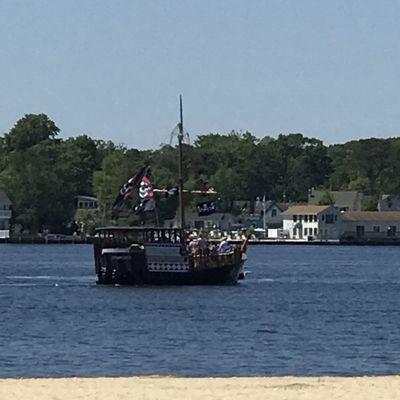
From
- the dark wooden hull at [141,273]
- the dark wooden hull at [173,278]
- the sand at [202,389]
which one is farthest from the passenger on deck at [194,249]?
the sand at [202,389]

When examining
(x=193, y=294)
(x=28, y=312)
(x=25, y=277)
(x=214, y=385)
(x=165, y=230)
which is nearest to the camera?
(x=214, y=385)

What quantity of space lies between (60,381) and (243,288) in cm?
5396

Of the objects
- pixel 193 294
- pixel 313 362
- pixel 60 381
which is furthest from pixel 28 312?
pixel 60 381

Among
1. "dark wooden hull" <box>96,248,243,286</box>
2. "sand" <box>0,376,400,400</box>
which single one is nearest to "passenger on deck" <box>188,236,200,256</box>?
"dark wooden hull" <box>96,248,243,286</box>

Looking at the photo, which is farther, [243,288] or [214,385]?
[243,288]

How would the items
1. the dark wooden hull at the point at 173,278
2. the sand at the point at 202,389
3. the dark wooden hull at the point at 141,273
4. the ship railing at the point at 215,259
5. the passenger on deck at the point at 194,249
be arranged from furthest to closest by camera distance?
the ship railing at the point at 215,259, the passenger on deck at the point at 194,249, the dark wooden hull at the point at 173,278, the dark wooden hull at the point at 141,273, the sand at the point at 202,389

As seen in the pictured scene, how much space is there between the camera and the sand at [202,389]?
27500 millimetres

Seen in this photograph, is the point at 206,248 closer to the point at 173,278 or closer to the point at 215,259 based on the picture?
the point at 215,259

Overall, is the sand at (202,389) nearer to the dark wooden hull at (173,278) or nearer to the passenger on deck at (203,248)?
the dark wooden hull at (173,278)

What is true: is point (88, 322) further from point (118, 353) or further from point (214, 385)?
point (214, 385)

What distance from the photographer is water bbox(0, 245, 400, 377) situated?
133 ft

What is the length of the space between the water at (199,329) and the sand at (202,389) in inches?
310

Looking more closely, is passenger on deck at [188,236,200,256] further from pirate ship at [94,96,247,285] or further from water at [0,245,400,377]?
water at [0,245,400,377]

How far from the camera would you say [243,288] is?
275 feet
